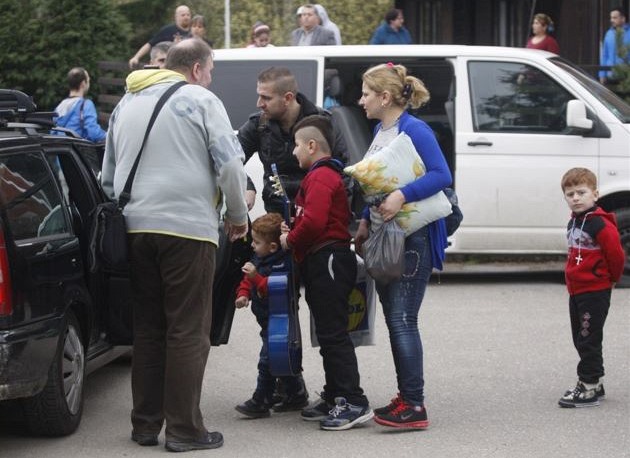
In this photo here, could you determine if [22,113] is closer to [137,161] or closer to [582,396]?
[137,161]

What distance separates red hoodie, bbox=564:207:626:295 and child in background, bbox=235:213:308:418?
5.19 feet

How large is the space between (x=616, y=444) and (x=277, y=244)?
191 cm

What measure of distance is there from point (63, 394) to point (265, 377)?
3.54ft

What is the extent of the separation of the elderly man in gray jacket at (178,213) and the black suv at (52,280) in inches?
12.7

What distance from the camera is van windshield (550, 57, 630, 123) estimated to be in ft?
39.0

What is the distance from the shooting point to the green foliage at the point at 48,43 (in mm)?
18750

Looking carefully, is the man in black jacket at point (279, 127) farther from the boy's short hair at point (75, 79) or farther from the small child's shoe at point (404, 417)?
the boy's short hair at point (75, 79)

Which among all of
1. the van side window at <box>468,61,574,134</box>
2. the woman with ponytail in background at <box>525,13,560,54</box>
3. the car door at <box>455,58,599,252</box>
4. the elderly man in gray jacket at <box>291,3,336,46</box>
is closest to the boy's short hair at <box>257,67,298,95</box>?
the car door at <box>455,58,599,252</box>

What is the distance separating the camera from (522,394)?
7832 mm

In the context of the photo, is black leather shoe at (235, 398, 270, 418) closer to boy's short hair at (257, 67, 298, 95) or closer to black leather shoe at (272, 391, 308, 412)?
black leather shoe at (272, 391, 308, 412)

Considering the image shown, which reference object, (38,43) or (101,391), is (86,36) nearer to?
(38,43)

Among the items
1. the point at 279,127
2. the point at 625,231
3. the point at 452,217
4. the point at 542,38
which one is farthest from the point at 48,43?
the point at 452,217

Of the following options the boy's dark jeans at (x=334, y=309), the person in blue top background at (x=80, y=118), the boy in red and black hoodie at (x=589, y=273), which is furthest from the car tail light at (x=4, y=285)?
the person in blue top background at (x=80, y=118)

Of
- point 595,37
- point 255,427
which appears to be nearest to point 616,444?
point 255,427
